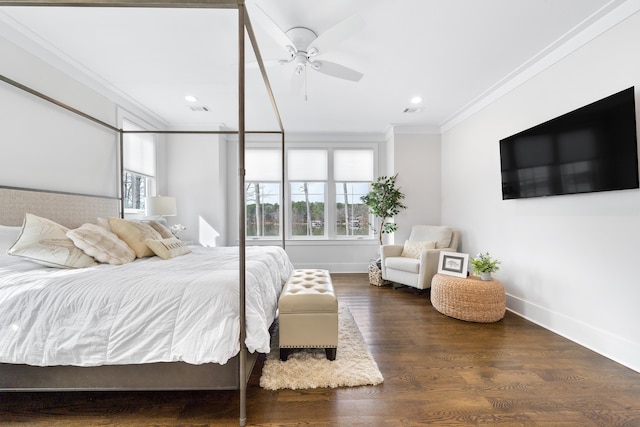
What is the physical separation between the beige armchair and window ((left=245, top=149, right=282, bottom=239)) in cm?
224

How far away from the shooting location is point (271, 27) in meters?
1.93

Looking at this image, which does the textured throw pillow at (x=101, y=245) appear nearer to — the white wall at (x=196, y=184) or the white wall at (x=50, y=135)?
the white wall at (x=50, y=135)

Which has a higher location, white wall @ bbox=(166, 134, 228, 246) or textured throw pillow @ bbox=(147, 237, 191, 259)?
white wall @ bbox=(166, 134, 228, 246)

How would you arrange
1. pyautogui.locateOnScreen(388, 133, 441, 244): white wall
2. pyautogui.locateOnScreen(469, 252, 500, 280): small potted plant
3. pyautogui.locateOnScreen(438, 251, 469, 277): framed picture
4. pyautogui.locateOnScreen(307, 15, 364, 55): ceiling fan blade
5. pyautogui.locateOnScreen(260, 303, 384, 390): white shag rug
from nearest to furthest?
pyautogui.locateOnScreen(260, 303, 384, 390): white shag rug < pyautogui.locateOnScreen(307, 15, 364, 55): ceiling fan blade < pyautogui.locateOnScreen(469, 252, 500, 280): small potted plant < pyautogui.locateOnScreen(438, 251, 469, 277): framed picture < pyautogui.locateOnScreen(388, 133, 441, 244): white wall

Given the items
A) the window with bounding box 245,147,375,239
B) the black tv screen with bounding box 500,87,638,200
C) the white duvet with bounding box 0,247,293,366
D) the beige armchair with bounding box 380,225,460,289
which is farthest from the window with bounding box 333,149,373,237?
the white duvet with bounding box 0,247,293,366

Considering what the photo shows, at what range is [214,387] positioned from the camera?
4.91 ft

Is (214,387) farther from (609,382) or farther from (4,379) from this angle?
(609,382)

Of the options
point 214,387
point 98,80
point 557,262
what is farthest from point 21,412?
point 557,262

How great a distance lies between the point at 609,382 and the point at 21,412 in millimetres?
3735

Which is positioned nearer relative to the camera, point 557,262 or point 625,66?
point 625,66

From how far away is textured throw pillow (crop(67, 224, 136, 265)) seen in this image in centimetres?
200

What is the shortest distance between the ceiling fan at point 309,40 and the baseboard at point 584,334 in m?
3.03

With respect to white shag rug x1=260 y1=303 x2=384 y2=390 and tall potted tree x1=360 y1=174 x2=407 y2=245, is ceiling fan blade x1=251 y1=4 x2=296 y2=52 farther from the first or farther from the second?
tall potted tree x1=360 y1=174 x2=407 y2=245

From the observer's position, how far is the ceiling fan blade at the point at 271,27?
1.78 metres
